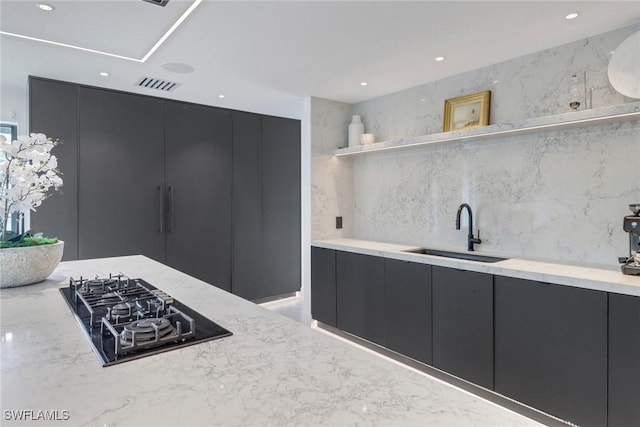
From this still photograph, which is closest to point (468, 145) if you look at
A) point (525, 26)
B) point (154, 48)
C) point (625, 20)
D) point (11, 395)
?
point (525, 26)

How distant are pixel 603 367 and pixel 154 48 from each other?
331 cm

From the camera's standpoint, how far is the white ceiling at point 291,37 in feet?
6.61

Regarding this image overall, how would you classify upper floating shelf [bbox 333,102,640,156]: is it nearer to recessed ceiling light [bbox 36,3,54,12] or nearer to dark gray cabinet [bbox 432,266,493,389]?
dark gray cabinet [bbox 432,266,493,389]

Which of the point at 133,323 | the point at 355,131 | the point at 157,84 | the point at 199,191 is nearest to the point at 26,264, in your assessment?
the point at 133,323

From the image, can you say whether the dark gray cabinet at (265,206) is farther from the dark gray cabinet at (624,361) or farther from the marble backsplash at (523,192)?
the dark gray cabinet at (624,361)

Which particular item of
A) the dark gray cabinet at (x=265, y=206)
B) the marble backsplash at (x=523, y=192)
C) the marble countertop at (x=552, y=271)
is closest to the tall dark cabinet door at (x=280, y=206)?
the dark gray cabinet at (x=265, y=206)

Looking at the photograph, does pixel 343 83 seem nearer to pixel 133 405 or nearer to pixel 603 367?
pixel 603 367

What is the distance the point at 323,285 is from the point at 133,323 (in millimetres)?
2590

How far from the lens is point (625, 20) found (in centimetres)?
213

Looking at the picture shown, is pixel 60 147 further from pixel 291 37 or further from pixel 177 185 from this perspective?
pixel 291 37

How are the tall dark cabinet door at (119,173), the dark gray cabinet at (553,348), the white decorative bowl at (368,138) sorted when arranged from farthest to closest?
the white decorative bowl at (368,138), the tall dark cabinet door at (119,173), the dark gray cabinet at (553,348)

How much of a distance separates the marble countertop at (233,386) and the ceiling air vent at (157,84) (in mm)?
2695

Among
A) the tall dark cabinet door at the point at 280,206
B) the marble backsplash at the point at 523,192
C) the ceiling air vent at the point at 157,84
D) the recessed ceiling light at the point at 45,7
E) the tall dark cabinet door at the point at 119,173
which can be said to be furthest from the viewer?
the tall dark cabinet door at the point at 280,206

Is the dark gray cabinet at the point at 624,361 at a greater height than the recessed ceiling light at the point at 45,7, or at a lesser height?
lesser
